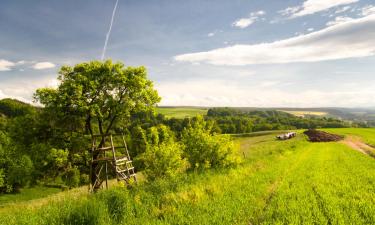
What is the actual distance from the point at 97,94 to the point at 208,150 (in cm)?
1194

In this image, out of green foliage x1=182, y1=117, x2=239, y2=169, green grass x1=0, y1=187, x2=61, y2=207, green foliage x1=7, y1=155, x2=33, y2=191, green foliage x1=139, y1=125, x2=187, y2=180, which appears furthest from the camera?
green grass x1=0, y1=187, x2=61, y2=207

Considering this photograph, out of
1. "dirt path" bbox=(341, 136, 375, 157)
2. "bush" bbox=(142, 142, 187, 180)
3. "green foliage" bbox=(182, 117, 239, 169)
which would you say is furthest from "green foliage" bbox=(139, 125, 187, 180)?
"dirt path" bbox=(341, 136, 375, 157)

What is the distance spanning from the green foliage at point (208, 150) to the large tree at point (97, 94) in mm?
7371

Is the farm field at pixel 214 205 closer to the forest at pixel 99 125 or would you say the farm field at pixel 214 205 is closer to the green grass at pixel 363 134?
the forest at pixel 99 125

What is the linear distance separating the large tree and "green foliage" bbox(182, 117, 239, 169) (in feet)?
24.2

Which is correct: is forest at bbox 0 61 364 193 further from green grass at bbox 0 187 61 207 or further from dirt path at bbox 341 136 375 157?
green grass at bbox 0 187 61 207

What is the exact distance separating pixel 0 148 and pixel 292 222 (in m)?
62.6

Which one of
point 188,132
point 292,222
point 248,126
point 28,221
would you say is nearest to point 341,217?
point 292,222

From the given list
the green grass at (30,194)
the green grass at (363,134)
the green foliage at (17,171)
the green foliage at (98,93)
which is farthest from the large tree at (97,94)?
the green grass at (363,134)

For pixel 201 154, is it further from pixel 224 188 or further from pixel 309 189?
pixel 309 189

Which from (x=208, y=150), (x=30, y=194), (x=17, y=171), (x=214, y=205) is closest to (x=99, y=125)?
(x=208, y=150)

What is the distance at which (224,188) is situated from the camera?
14805 millimetres

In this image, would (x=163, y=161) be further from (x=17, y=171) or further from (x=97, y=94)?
(x=17, y=171)

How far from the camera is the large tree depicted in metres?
24.0
